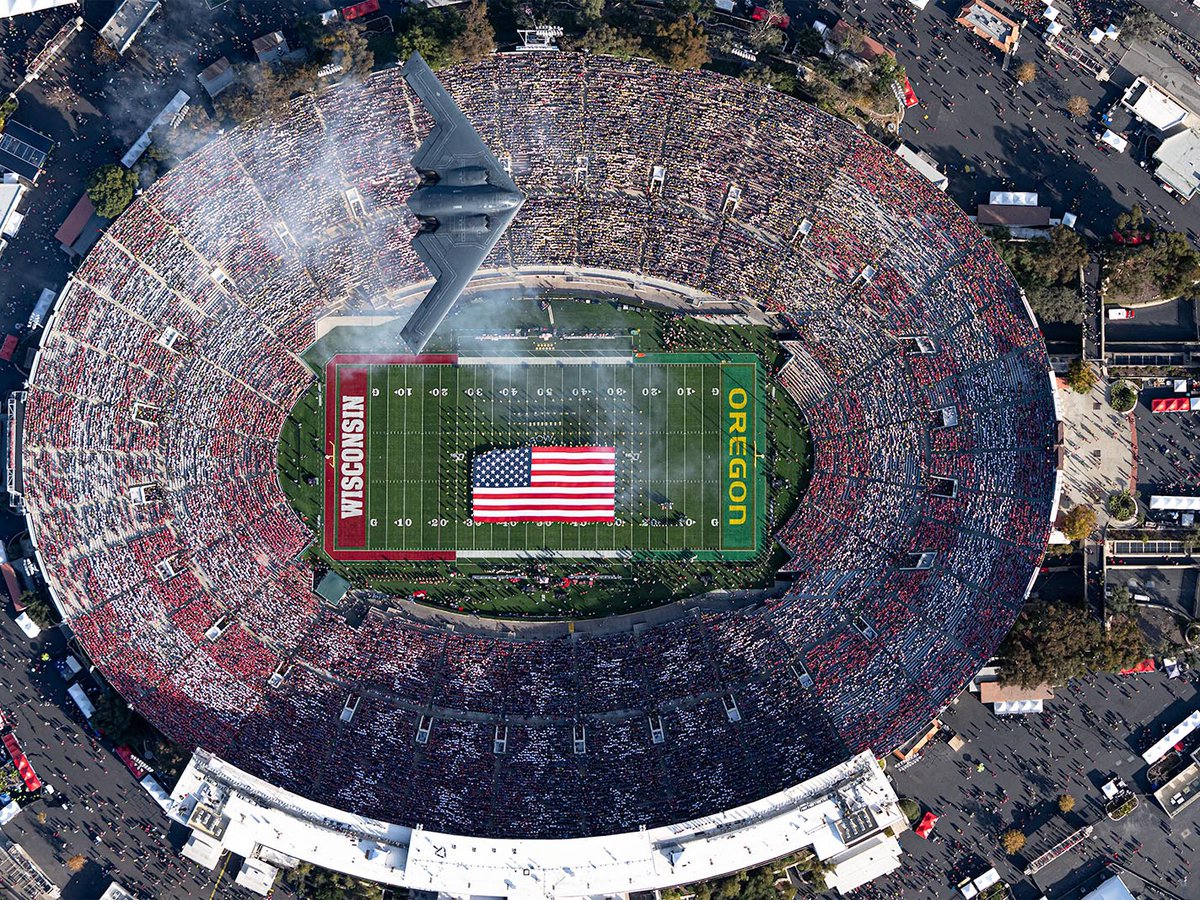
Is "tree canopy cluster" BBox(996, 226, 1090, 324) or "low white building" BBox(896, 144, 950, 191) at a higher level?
"low white building" BBox(896, 144, 950, 191)

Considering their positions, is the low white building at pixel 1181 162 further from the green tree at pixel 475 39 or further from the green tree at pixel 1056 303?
the green tree at pixel 475 39

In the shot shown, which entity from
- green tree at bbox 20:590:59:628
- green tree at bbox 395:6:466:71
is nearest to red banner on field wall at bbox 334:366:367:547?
green tree at bbox 20:590:59:628

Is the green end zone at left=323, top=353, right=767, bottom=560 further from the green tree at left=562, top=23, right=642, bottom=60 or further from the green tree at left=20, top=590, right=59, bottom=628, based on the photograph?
the green tree at left=562, top=23, right=642, bottom=60

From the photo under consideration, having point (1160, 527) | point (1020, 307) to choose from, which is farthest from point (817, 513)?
point (1160, 527)

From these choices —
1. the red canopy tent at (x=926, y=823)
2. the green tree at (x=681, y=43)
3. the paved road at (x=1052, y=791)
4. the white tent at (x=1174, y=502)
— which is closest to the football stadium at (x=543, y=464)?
the green tree at (x=681, y=43)

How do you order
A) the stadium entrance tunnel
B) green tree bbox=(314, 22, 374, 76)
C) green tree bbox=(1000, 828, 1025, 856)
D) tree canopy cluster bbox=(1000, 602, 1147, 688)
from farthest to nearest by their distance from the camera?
the stadium entrance tunnel, green tree bbox=(1000, 828, 1025, 856), tree canopy cluster bbox=(1000, 602, 1147, 688), green tree bbox=(314, 22, 374, 76)

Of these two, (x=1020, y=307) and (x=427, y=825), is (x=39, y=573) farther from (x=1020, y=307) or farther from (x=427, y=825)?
(x=1020, y=307)
